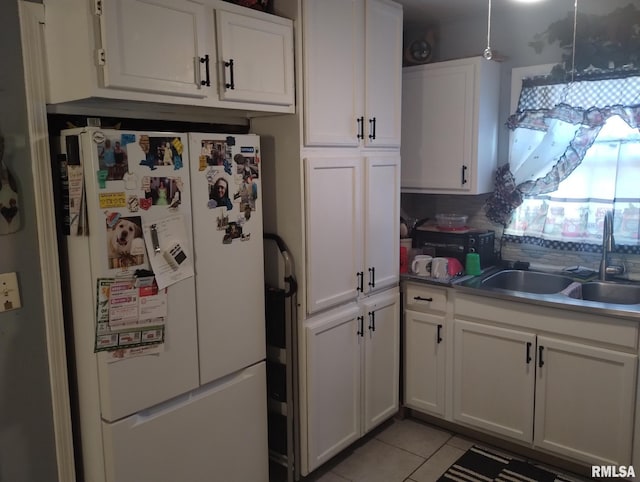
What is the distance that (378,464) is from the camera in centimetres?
287

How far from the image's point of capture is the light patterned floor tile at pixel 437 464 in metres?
2.75

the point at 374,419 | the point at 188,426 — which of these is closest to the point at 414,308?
the point at 374,419

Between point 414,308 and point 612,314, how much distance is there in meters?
1.05

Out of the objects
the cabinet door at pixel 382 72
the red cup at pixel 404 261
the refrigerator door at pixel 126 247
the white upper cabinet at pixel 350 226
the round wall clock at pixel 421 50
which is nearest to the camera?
the refrigerator door at pixel 126 247

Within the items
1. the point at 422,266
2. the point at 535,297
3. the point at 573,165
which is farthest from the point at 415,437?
the point at 573,165

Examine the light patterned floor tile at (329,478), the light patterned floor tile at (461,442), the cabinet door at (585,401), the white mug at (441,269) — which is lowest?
the light patterned floor tile at (329,478)

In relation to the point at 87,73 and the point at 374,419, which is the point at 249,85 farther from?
the point at 374,419

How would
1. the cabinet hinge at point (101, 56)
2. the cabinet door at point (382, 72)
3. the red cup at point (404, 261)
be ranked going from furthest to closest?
the red cup at point (404, 261), the cabinet door at point (382, 72), the cabinet hinge at point (101, 56)

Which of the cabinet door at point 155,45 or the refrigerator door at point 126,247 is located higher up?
the cabinet door at point 155,45

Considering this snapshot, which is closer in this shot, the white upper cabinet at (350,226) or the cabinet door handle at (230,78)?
the cabinet door handle at (230,78)

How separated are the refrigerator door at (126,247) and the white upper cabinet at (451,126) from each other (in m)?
1.78

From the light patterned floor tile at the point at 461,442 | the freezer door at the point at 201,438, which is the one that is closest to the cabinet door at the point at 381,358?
the light patterned floor tile at the point at 461,442

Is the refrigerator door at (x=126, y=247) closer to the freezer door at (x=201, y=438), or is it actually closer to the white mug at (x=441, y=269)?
the freezer door at (x=201, y=438)

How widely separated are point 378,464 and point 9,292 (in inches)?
78.0
